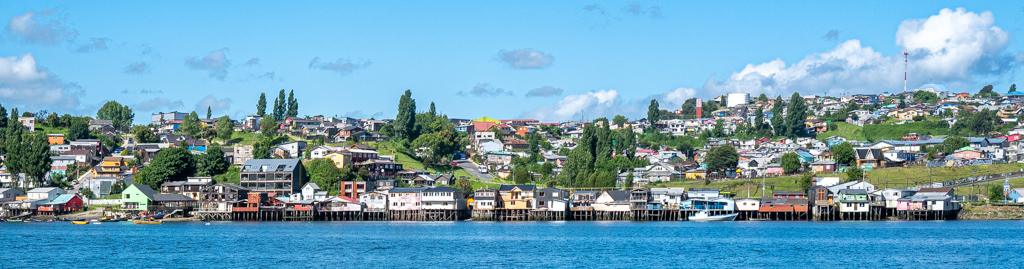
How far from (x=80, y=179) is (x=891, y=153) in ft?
265

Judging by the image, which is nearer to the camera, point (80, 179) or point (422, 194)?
point (422, 194)

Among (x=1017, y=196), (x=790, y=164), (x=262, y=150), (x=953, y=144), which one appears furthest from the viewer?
(x=953, y=144)

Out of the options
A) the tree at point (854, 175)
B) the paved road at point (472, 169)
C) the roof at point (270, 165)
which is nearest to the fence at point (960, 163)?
the tree at point (854, 175)

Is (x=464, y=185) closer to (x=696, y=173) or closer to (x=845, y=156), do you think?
(x=696, y=173)

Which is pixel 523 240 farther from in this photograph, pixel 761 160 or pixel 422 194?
pixel 761 160

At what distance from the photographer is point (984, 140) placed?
399 ft

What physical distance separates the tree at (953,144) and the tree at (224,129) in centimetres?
7920

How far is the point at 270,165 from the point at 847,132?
87498 mm

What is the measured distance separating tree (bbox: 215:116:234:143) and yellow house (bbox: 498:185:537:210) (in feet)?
152

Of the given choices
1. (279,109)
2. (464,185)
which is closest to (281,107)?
(279,109)

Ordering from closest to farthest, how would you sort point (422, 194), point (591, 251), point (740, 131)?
1. point (591, 251)
2. point (422, 194)
3. point (740, 131)

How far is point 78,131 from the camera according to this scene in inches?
4852

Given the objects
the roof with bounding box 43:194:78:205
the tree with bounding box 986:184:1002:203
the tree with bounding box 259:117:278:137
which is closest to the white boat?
the tree with bounding box 986:184:1002:203

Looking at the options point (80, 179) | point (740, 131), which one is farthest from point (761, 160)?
point (80, 179)
